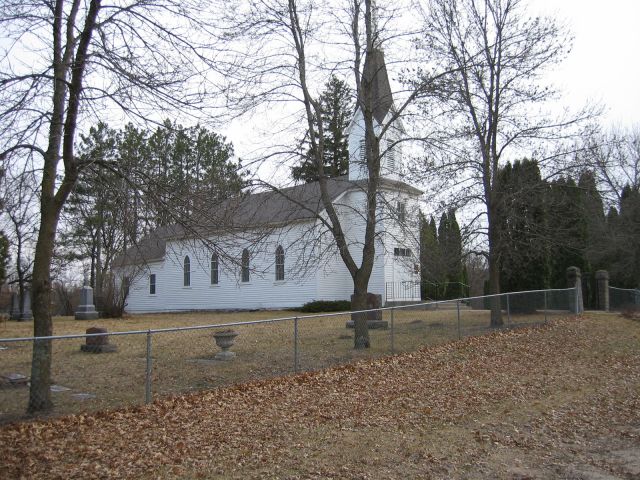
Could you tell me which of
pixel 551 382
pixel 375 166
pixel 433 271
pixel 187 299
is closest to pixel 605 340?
pixel 433 271

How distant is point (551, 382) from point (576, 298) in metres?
12.7

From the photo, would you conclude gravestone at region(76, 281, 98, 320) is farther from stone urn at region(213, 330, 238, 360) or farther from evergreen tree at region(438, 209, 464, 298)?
stone urn at region(213, 330, 238, 360)

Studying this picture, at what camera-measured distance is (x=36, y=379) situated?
8.03 m

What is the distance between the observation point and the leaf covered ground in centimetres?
587

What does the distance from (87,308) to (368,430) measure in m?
24.6

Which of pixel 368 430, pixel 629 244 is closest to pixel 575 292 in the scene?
pixel 629 244

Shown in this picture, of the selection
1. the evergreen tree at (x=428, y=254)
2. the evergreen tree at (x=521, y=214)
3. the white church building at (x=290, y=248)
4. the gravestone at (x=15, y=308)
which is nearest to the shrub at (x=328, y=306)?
the white church building at (x=290, y=248)

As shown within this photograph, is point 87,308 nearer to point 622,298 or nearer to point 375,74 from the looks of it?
point 375,74

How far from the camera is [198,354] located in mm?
12367

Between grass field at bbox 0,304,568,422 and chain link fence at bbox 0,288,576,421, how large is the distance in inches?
0.7

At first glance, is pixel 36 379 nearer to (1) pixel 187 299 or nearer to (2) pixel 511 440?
(2) pixel 511 440

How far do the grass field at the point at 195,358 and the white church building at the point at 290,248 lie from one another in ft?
5.26

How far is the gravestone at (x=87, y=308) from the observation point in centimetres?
2844

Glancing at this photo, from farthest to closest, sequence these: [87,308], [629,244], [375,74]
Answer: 1. [87,308]
2. [629,244]
3. [375,74]
